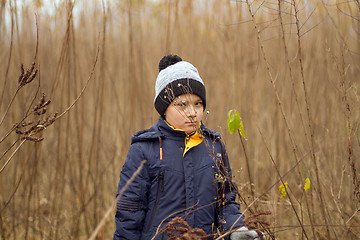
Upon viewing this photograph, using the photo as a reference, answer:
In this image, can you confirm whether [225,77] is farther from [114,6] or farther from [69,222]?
[69,222]

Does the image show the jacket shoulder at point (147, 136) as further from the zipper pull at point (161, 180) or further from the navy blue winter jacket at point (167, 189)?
the zipper pull at point (161, 180)

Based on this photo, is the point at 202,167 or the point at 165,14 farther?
the point at 165,14

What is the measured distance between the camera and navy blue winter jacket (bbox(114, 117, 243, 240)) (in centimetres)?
165

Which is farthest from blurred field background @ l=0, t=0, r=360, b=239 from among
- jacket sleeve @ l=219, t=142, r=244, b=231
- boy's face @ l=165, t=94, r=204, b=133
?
boy's face @ l=165, t=94, r=204, b=133

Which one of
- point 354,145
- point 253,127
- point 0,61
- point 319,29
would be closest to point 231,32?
point 319,29

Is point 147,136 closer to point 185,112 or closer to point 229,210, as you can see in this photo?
point 185,112

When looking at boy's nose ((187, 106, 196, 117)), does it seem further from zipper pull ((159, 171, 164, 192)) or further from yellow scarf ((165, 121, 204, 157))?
zipper pull ((159, 171, 164, 192))

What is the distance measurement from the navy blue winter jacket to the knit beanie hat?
128 mm

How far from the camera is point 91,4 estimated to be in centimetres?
304

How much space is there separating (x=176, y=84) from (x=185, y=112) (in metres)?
0.15

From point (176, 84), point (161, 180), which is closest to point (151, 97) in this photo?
point (176, 84)

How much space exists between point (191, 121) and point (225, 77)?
237cm

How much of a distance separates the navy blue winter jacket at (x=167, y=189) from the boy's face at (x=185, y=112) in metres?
0.05

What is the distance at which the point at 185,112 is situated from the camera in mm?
1675
